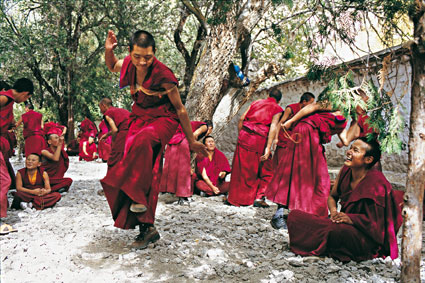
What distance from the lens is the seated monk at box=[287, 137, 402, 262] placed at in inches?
123

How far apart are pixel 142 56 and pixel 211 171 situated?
3.66 m

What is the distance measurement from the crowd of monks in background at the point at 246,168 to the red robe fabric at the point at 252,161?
2 centimetres

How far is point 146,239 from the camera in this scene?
3557 mm

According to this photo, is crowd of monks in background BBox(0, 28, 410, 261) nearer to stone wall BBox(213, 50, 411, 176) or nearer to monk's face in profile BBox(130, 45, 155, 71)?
monk's face in profile BBox(130, 45, 155, 71)

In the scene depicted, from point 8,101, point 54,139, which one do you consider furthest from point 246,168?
point 54,139

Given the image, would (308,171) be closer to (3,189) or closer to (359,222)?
(359,222)

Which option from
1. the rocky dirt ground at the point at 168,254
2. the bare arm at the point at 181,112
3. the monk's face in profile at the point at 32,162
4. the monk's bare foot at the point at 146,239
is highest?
the bare arm at the point at 181,112

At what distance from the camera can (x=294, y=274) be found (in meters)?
2.96

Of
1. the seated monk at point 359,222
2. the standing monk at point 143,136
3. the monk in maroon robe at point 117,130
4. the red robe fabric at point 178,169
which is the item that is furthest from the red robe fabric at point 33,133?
the seated monk at point 359,222

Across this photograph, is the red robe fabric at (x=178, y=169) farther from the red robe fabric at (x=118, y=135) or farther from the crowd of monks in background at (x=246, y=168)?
the red robe fabric at (x=118, y=135)

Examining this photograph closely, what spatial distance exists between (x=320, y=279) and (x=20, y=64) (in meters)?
13.1

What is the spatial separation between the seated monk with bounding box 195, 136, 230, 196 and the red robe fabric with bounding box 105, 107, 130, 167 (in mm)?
1541

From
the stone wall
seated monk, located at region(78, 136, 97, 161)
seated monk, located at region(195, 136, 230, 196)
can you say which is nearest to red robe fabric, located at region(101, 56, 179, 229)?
the stone wall

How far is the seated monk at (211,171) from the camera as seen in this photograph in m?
6.51
